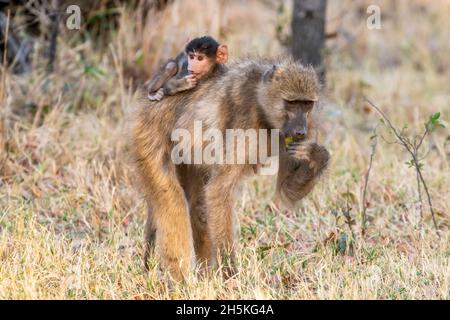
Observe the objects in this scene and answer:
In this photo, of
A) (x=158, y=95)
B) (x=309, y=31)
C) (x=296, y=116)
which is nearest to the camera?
(x=296, y=116)

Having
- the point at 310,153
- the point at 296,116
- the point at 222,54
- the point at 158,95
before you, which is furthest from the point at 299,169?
the point at 158,95

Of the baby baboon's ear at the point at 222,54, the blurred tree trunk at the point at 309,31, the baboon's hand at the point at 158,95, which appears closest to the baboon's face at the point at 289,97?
the baby baboon's ear at the point at 222,54

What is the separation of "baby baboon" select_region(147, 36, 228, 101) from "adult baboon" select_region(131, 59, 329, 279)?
6 centimetres

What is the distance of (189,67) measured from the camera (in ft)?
16.6

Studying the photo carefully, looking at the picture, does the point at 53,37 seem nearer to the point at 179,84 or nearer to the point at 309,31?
the point at 309,31

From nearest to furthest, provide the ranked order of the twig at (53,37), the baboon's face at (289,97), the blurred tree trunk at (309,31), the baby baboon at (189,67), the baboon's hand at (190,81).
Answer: the baboon's face at (289,97)
the baby baboon at (189,67)
the baboon's hand at (190,81)
the twig at (53,37)
the blurred tree trunk at (309,31)

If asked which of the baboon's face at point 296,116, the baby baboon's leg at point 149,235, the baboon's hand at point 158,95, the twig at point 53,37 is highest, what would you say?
the twig at point 53,37

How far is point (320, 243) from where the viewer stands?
5.34 metres

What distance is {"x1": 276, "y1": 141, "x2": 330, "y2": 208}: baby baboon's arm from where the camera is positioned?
15.5ft

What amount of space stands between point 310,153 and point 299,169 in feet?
0.86

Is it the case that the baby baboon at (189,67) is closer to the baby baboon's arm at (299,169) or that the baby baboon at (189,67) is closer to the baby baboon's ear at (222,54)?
the baby baboon's ear at (222,54)

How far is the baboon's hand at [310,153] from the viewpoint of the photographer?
15.4ft

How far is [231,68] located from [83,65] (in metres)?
3.01
